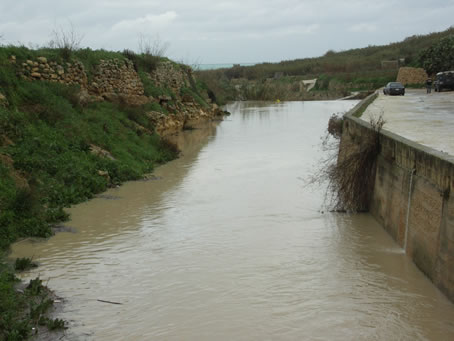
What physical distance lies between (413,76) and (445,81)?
14848 millimetres

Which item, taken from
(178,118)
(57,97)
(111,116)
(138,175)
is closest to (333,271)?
(138,175)

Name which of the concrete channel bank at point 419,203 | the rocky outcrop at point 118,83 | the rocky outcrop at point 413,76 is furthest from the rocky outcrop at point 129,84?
the rocky outcrop at point 413,76

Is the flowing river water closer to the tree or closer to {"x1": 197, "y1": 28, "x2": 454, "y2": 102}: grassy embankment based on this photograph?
{"x1": 197, "y1": 28, "x2": 454, "y2": 102}: grassy embankment

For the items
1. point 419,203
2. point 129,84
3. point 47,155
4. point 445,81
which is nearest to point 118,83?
point 129,84

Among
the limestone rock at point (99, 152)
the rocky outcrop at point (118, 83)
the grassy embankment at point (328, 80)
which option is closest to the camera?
the limestone rock at point (99, 152)

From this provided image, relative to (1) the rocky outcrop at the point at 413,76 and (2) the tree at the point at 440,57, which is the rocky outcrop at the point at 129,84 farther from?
(2) the tree at the point at 440,57

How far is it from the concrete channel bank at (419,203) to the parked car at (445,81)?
29.3m

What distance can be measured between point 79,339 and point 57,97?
549 inches

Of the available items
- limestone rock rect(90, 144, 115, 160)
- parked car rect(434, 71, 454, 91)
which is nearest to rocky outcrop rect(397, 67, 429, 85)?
parked car rect(434, 71, 454, 91)

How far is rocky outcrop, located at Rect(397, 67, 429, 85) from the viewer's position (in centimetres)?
5281

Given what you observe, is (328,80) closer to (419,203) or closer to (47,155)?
(47,155)

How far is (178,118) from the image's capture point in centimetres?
3147

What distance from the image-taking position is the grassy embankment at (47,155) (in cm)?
814

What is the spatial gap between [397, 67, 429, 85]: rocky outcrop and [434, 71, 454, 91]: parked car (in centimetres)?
1295
